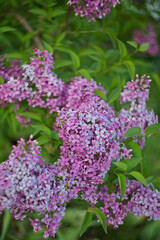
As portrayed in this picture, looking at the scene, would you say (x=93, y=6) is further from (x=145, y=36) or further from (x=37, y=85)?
(x=145, y=36)

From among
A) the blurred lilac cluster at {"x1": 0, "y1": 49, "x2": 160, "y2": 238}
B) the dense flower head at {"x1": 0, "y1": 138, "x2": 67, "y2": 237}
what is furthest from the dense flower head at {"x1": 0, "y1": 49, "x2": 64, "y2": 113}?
the dense flower head at {"x1": 0, "y1": 138, "x2": 67, "y2": 237}

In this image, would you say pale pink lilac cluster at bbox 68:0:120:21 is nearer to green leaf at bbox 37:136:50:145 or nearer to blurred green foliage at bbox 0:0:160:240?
blurred green foliage at bbox 0:0:160:240

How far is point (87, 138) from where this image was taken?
1307mm

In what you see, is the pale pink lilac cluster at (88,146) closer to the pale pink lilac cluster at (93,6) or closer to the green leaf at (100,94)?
the green leaf at (100,94)

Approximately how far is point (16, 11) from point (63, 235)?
1.99 m

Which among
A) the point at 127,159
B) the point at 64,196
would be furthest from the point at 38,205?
the point at 127,159

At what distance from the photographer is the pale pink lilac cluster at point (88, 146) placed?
1.32 metres

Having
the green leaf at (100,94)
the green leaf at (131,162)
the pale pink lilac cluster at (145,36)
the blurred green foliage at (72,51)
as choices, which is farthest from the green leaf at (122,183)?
the pale pink lilac cluster at (145,36)

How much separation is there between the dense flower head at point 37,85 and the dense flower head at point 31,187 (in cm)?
49

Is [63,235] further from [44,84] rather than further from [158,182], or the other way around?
[44,84]

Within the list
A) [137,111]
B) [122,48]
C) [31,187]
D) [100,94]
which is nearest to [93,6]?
[122,48]

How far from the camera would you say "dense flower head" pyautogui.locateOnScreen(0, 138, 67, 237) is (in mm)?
1225

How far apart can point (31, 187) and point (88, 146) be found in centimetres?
31

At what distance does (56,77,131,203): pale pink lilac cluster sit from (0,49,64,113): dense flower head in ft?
1.17
